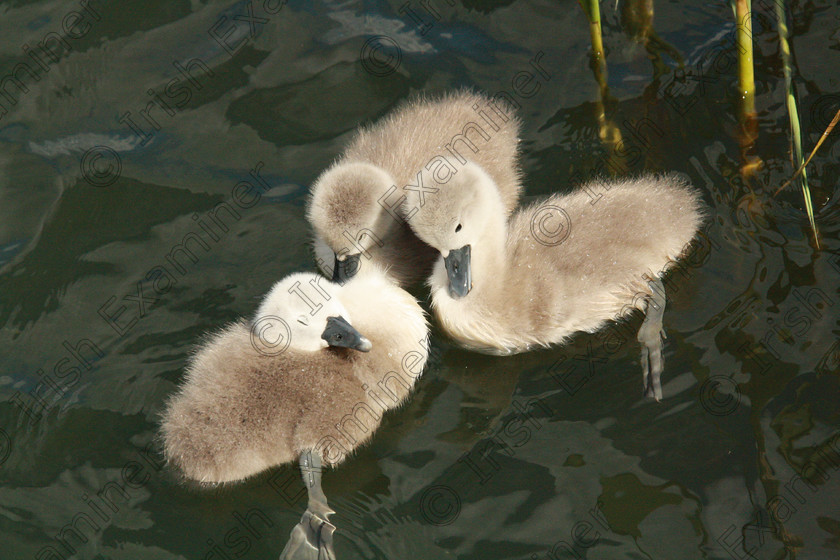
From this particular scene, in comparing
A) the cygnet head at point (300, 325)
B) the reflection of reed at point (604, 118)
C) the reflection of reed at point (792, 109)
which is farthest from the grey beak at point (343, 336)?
the reflection of reed at point (792, 109)

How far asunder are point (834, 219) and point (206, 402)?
9.11 feet

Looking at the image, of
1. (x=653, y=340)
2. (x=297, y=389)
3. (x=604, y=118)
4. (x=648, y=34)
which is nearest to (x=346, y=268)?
(x=297, y=389)

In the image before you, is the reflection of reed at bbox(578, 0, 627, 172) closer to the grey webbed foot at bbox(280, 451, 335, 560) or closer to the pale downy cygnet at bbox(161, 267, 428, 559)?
the pale downy cygnet at bbox(161, 267, 428, 559)

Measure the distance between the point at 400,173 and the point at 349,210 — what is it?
0.47 m

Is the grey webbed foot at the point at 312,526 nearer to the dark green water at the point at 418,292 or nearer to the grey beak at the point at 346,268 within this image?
the dark green water at the point at 418,292

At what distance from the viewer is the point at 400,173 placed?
4.30 metres

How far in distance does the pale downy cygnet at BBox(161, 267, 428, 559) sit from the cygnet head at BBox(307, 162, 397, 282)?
193 mm

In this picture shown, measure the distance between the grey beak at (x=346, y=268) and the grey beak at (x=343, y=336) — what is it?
0.48m

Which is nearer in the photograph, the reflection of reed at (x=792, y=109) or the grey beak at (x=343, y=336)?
the grey beak at (x=343, y=336)

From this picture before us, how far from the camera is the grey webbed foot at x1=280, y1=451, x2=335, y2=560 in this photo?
3.39 metres

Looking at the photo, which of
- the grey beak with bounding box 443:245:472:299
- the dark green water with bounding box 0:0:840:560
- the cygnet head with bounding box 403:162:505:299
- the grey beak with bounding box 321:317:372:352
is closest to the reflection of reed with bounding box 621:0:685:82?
the dark green water with bounding box 0:0:840:560

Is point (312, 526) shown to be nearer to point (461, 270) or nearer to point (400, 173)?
point (461, 270)

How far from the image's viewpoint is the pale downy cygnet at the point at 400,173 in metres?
3.94

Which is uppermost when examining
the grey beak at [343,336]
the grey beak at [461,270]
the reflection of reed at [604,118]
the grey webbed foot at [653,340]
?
the grey beak at [343,336]
